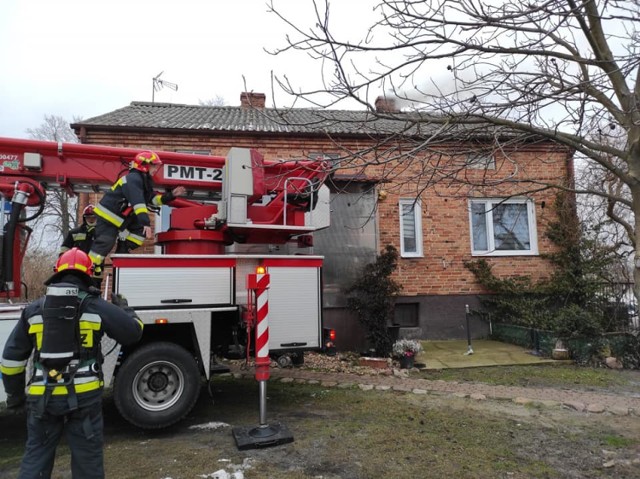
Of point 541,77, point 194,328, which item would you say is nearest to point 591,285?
point 541,77

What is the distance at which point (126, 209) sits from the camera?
16.5 ft

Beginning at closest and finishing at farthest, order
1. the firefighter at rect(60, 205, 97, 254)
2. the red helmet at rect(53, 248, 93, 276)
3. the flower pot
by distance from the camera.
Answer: the red helmet at rect(53, 248, 93, 276)
the firefighter at rect(60, 205, 97, 254)
the flower pot

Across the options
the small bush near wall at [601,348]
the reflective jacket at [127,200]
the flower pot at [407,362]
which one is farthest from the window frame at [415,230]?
the reflective jacket at [127,200]

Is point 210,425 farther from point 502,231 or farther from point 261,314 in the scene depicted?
point 502,231

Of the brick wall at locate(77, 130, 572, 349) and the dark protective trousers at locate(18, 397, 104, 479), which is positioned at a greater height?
the brick wall at locate(77, 130, 572, 349)

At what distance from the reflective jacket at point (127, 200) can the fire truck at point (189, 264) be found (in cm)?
47

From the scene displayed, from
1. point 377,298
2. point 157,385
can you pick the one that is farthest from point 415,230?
point 157,385

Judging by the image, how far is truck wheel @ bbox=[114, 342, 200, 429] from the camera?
15.1 feet

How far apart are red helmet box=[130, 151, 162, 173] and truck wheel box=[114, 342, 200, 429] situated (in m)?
2.01

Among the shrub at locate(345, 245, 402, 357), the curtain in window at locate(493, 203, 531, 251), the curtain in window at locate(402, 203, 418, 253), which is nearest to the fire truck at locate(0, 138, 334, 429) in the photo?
the shrub at locate(345, 245, 402, 357)

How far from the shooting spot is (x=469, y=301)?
10477 millimetres

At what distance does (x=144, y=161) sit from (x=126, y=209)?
1.94 feet

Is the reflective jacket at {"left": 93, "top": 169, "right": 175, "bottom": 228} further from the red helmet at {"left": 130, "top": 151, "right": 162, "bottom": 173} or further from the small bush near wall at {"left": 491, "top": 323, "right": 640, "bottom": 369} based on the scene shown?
the small bush near wall at {"left": 491, "top": 323, "right": 640, "bottom": 369}

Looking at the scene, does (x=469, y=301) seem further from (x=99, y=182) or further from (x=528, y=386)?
(x=99, y=182)
